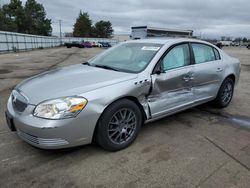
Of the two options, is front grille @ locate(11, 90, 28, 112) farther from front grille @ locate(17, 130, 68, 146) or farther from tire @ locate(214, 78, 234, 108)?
tire @ locate(214, 78, 234, 108)

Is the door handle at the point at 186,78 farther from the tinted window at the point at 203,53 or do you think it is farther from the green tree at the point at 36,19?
the green tree at the point at 36,19

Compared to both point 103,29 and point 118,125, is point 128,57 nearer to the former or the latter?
point 118,125

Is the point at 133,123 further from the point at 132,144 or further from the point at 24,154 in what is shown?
the point at 24,154

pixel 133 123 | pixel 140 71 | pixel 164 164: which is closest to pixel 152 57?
pixel 140 71

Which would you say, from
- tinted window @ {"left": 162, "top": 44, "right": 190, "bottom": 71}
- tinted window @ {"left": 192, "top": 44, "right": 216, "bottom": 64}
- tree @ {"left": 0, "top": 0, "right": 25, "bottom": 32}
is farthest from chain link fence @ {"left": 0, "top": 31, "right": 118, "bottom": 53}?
tinted window @ {"left": 162, "top": 44, "right": 190, "bottom": 71}

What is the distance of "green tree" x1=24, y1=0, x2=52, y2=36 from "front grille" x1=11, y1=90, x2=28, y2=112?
222ft

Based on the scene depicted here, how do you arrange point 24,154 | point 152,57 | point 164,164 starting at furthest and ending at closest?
point 152,57, point 24,154, point 164,164

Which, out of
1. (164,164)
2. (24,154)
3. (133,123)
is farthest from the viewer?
(133,123)

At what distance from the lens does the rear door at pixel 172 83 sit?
10.8 ft

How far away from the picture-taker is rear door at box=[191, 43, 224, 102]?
156 inches

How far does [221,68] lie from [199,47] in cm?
68

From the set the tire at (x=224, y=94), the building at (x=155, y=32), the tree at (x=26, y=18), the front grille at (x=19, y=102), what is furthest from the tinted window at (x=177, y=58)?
the tree at (x=26, y=18)

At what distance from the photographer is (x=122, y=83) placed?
2912 mm

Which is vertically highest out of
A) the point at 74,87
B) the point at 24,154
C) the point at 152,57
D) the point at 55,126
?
the point at 152,57
